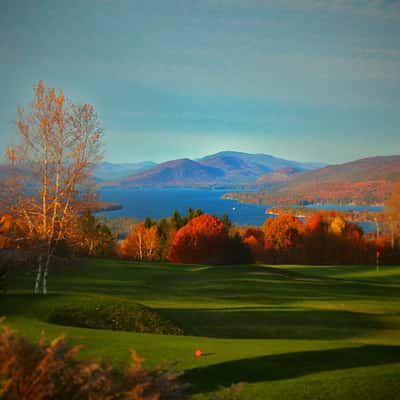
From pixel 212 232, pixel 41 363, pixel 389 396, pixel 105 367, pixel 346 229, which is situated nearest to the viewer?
pixel 41 363

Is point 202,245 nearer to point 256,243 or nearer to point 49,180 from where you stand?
point 256,243

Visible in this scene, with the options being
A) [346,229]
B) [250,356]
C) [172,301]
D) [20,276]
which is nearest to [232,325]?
[172,301]

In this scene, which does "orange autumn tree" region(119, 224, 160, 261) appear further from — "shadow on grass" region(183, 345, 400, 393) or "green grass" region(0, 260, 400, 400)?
"shadow on grass" region(183, 345, 400, 393)

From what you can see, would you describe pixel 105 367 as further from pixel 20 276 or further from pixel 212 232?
pixel 212 232

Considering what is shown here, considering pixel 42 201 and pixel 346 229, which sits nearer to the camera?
pixel 42 201

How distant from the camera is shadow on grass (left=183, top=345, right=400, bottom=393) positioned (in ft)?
32.0

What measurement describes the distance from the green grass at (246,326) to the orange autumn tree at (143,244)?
35.4m

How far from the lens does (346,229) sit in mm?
92188

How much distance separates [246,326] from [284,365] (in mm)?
9581

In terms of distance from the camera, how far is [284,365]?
11547 mm

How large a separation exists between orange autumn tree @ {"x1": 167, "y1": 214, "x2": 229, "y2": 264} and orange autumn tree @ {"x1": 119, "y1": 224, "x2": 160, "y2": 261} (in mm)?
7813

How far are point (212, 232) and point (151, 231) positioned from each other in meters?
13.4

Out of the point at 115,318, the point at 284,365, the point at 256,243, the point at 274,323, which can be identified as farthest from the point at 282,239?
the point at 284,365

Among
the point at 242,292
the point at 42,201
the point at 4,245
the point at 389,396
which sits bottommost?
the point at 242,292
